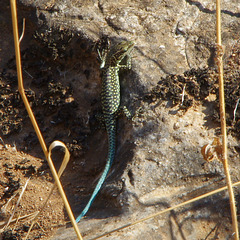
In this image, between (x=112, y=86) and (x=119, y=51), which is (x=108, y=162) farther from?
(x=119, y=51)

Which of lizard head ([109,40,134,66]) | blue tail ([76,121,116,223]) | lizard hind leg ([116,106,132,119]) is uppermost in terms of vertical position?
lizard head ([109,40,134,66])

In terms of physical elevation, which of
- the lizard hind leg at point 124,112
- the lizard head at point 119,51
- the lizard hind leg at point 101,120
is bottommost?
the lizard hind leg at point 101,120

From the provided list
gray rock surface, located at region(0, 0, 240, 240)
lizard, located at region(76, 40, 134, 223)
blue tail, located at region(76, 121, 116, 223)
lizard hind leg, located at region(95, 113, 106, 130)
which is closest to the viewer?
gray rock surface, located at region(0, 0, 240, 240)

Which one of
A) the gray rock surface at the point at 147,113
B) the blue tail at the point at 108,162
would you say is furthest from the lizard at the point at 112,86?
the gray rock surface at the point at 147,113

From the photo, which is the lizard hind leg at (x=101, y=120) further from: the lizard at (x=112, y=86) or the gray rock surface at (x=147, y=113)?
the gray rock surface at (x=147, y=113)

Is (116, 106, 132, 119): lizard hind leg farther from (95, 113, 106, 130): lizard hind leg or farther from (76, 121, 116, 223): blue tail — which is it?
(95, 113, 106, 130): lizard hind leg

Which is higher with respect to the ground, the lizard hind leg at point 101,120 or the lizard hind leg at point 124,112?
the lizard hind leg at point 124,112

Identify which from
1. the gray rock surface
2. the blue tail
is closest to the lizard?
the blue tail

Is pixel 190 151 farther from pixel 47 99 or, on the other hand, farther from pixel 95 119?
pixel 47 99
